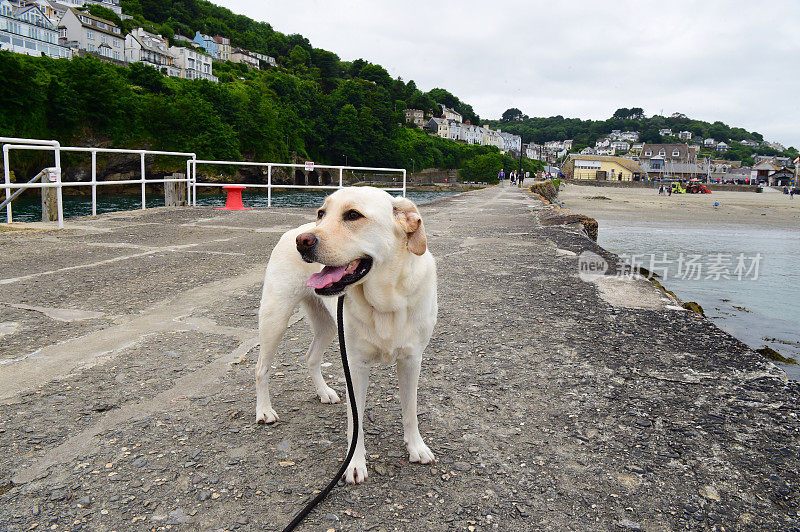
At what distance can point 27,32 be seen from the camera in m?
74.2

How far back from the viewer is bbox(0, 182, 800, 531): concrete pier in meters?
2.01

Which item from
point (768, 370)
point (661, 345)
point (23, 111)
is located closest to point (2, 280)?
point (661, 345)

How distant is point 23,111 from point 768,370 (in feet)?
211

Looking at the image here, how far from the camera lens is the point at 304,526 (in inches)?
75.2

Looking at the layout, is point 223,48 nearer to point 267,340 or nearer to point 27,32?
point 27,32

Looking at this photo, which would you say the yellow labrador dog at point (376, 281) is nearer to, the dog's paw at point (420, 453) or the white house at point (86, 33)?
the dog's paw at point (420, 453)

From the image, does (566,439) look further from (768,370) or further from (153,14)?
(153,14)

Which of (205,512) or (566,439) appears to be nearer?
(205,512)

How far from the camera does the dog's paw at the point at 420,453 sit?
2367mm

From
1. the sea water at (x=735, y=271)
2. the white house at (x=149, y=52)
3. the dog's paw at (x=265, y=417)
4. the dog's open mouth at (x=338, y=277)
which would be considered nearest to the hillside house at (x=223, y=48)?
the white house at (x=149, y=52)

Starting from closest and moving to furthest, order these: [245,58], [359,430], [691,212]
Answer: [359,430]
[691,212]
[245,58]

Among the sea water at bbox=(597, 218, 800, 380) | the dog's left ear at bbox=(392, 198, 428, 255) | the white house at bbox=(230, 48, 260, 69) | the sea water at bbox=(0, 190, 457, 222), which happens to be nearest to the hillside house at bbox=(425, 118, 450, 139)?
the white house at bbox=(230, 48, 260, 69)

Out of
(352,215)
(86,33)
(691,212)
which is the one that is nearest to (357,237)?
(352,215)

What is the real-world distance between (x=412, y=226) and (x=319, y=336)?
42.3 inches
